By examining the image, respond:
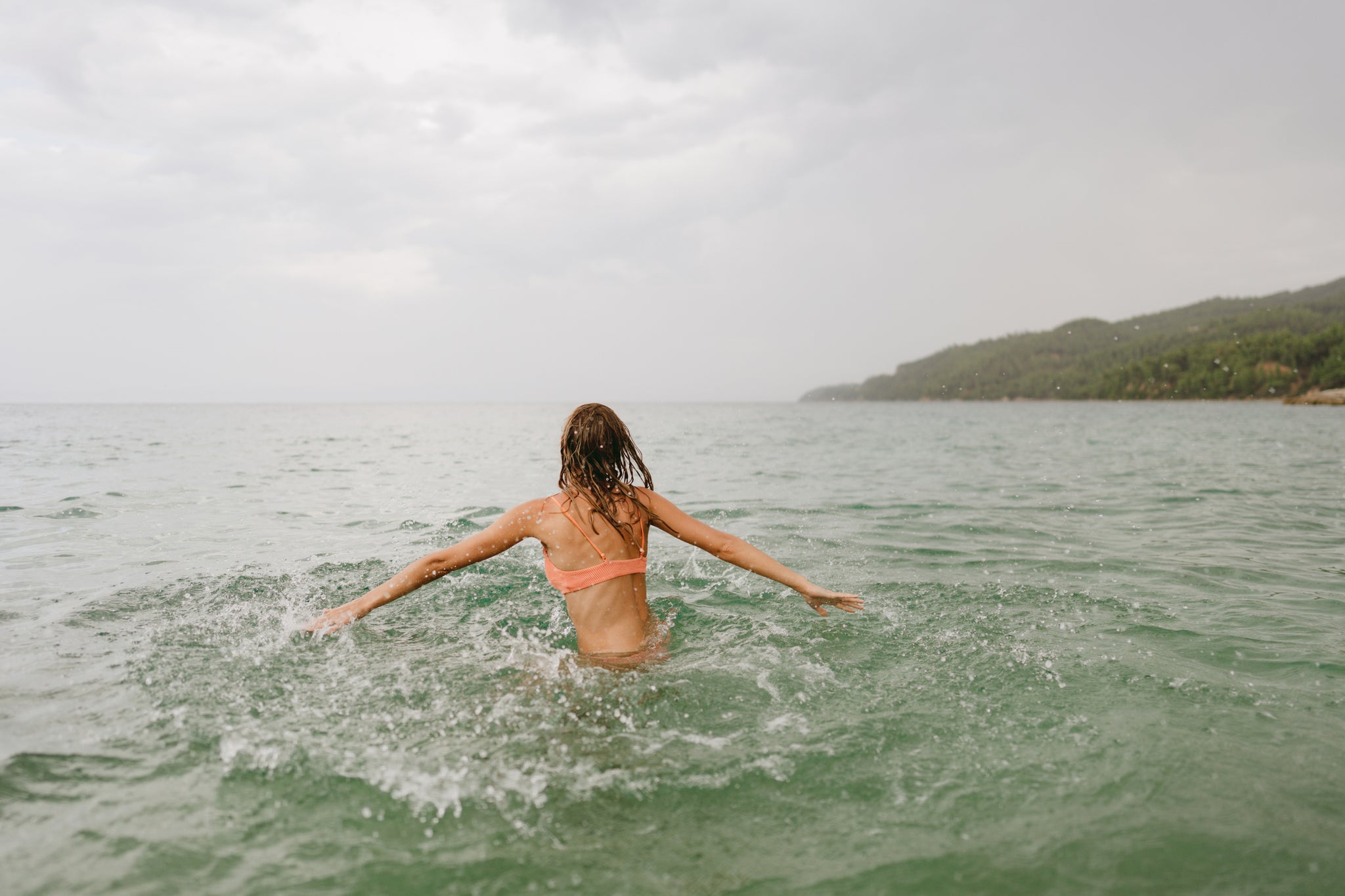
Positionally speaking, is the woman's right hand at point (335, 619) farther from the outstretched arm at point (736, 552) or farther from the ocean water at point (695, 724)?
the outstretched arm at point (736, 552)

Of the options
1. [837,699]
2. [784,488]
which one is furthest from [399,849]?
[784,488]

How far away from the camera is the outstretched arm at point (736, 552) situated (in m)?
5.09

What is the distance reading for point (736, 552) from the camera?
205 inches

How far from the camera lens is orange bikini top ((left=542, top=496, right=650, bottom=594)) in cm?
488

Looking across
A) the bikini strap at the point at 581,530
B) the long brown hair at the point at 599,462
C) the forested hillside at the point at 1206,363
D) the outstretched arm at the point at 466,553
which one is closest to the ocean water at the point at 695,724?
the outstretched arm at the point at 466,553

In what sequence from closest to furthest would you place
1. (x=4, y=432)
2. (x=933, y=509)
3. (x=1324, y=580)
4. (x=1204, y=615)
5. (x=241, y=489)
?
(x=1204, y=615) < (x=1324, y=580) < (x=933, y=509) < (x=241, y=489) < (x=4, y=432)

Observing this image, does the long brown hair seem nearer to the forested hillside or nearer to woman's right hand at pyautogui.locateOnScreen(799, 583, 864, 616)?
woman's right hand at pyautogui.locateOnScreen(799, 583, 864, 616)

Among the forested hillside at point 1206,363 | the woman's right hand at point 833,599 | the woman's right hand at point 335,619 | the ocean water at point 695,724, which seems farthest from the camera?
the forested hillside at point 1206,363

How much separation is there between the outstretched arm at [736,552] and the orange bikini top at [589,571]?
0.25 meters

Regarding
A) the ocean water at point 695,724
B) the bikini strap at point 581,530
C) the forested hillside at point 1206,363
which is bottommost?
the ocean water at point 695,724

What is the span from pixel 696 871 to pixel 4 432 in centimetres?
5300

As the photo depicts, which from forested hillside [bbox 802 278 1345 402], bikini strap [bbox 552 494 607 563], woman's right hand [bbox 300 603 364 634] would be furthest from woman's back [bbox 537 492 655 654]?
forested hillside [bbox 802 278 1345 402]

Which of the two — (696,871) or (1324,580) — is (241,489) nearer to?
(696,871)

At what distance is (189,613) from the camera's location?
6.71m
